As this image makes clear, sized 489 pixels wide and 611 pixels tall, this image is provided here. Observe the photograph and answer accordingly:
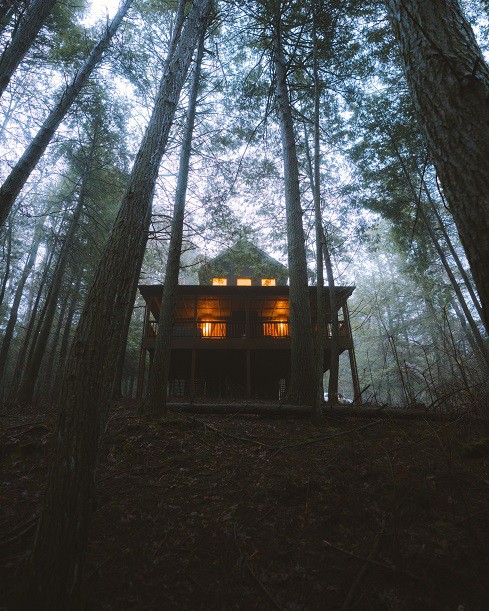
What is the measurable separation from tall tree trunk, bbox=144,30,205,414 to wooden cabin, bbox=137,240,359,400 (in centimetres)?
367

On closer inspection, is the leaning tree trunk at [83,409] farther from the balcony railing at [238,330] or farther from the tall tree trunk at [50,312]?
the balcony railing at [238,330]

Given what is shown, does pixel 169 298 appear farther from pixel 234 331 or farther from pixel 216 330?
pixel 234 331

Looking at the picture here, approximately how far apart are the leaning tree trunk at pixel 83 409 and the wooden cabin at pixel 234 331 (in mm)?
7587

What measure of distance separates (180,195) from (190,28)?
312cm

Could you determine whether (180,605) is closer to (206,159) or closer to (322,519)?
(322,519)

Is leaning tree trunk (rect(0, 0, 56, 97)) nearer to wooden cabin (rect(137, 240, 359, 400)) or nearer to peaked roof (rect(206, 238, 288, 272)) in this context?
wooden cabin (rect(137, 240, 359, 400))

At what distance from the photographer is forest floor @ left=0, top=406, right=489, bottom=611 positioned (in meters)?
1.72

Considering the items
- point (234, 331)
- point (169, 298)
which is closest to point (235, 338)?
point (234, 331)

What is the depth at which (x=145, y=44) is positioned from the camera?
9.02 metres

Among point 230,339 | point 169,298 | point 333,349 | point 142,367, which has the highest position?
point 230,339

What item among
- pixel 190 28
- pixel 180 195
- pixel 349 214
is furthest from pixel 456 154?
pixel 349 214

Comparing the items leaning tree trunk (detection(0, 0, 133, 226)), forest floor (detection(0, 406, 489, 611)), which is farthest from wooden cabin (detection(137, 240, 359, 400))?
forest floor (detection(0, 406, 489, 611))

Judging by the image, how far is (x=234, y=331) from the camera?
526 inches

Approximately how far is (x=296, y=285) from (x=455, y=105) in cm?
446
